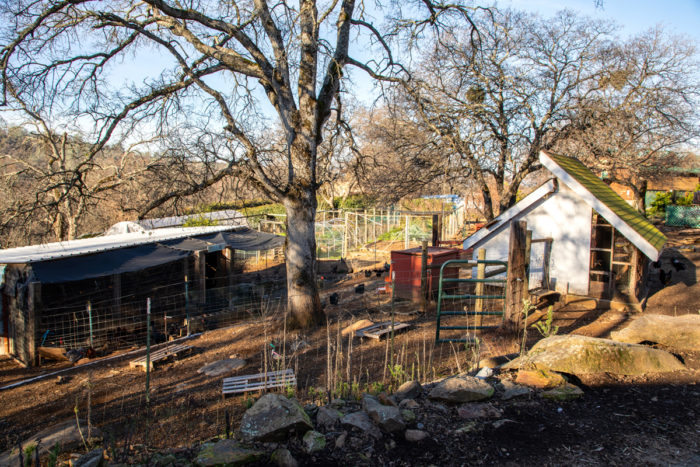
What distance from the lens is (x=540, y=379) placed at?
4680 millimetres

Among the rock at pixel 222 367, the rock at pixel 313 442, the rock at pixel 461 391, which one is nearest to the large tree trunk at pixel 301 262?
the rock at pixel 222 367

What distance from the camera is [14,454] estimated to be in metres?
4.05

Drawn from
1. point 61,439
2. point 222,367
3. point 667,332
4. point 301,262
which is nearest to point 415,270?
point 301,262

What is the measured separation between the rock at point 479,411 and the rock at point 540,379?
0.72 metres

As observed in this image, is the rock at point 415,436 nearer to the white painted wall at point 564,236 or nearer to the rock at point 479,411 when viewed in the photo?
the rock at point 479,411

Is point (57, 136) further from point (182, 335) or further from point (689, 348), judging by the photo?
point (689, 348)

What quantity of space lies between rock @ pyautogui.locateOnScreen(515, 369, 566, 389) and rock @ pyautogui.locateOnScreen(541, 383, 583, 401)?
111 mm

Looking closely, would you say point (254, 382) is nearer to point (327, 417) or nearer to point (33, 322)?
point (327, 417)

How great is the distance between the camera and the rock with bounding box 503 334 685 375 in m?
5.00

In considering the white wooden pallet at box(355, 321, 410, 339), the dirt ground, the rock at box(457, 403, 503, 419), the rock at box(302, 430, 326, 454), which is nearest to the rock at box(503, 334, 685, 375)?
the dirt ground

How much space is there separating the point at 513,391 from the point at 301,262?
675 cm

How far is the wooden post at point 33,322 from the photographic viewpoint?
10219 mm

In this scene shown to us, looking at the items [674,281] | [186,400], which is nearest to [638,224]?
[674,281]

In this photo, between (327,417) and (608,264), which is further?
(608,264)
